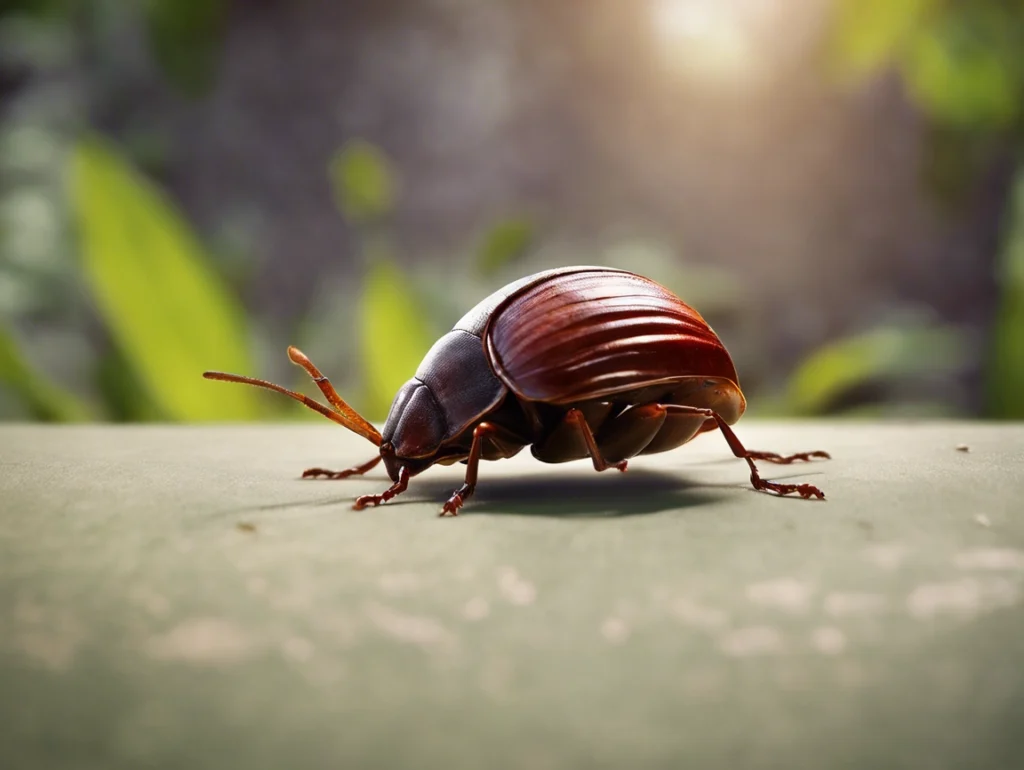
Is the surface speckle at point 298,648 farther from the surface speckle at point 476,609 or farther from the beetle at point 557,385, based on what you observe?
the beetle at point 557,385

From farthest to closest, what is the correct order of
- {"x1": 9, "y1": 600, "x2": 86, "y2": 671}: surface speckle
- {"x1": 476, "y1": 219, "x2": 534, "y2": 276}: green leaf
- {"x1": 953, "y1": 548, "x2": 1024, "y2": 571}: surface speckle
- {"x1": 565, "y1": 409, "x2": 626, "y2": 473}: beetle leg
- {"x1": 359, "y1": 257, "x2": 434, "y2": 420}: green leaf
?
{"x1": 476, "y1": 219, "x2": 534, "y2": 276}: green leaf < {"x1": 359, "y1": 257, "x2": 434, "y2": 420}: green leaf < {"x1": 565, "y1": 409, "x2": 626, "y2": 473}: beetle leg < {"x1": 953, "y1": 548, "x2": 1024, "y2": 571}: surface speckle < {"x1": 9, "y1": 600, "x2": 86, "y2": 671}: surface speckle

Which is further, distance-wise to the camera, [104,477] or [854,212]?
[854,212]

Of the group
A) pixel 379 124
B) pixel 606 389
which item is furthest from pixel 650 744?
pixel 379 124

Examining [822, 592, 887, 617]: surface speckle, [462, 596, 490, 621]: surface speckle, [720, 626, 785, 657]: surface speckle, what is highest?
[720, 626, 785, 657]: surface speckle

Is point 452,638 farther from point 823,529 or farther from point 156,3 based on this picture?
point 156,3

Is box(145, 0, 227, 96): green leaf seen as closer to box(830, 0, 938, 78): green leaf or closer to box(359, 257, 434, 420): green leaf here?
box(359, 257, 434, 420): green leaf

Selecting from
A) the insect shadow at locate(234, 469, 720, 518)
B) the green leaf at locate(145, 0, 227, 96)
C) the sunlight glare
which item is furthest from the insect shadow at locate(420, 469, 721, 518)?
the green leaf at locate(145, 0, 227, 96)

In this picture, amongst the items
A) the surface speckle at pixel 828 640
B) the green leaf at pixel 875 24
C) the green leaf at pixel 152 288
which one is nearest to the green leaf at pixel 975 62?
the green leaf at pixel 875 24
